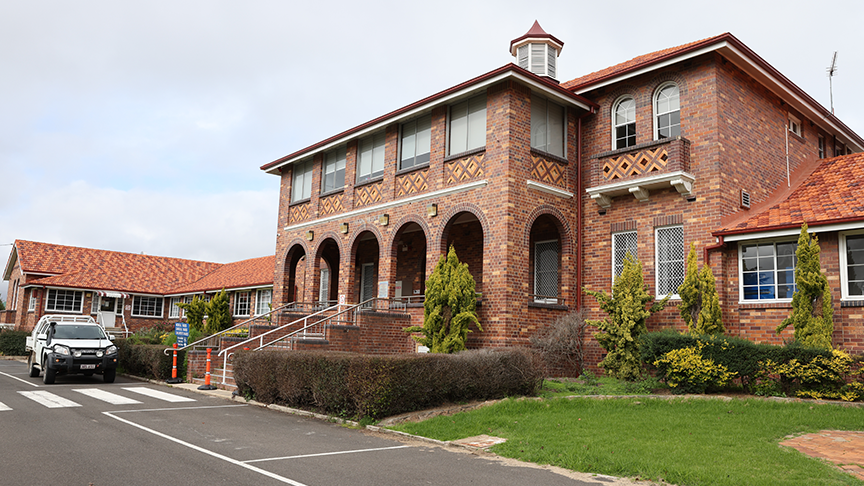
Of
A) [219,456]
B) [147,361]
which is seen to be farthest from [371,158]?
[219,456]

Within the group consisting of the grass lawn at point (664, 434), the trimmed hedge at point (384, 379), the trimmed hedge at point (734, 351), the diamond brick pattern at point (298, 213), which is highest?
the diamond brick pattern at point (298, 213)

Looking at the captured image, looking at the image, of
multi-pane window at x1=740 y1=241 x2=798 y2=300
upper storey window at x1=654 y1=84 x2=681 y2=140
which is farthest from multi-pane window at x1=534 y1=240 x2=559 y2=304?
multi-pane window at x1=740 y1=241 x2=798 y2=300

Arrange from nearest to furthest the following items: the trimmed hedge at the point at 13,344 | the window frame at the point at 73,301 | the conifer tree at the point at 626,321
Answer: the conifer tree at the point at 626,321, the trimmed hedge at the point at 13,344, the window frame at the point at 73,301

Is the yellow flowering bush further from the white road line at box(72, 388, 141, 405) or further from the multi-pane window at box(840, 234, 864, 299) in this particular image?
the white road line at box(72, 388, 141, 405)

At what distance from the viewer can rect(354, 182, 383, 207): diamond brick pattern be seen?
20.3m

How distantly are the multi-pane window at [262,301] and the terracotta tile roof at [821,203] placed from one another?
23.8 metres

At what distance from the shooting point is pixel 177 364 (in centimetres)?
1834

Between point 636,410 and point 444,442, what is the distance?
3.65 m

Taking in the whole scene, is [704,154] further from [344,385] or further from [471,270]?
[344,385]

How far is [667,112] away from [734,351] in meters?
7.04

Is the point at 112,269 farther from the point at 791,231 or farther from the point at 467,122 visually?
the point at 791,231

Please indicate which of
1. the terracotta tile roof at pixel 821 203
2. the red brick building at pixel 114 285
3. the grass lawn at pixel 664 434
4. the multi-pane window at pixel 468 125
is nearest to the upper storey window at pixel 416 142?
the multi-pane window at pixel 468 125

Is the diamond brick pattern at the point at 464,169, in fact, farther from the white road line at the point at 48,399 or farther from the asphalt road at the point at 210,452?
the white road line at the point at 48,399

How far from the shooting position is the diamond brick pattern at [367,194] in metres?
20.3
